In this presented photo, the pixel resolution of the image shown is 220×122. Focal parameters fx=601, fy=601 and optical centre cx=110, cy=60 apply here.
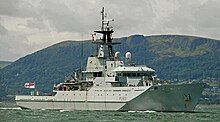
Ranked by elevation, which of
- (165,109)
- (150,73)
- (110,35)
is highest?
(110,35)

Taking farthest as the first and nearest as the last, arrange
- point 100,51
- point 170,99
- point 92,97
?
point 100,51 < point 92,97 < point 170,99

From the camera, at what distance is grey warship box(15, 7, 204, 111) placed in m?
75.6

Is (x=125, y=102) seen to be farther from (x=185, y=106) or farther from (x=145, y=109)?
(x=185, y=106)

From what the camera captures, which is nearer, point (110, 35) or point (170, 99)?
point (170, 99)

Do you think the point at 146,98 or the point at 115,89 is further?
the point at 115,89

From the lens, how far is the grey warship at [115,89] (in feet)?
248

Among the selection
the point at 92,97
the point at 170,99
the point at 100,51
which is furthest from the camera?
the point at 100,51

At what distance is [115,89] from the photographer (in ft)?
255

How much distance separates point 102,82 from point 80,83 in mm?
5359

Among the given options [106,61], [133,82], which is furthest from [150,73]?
[106,61]

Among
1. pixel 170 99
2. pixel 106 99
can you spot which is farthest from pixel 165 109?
pixel 106 99

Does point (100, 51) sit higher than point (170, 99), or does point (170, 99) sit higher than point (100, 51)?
point (100, 51)

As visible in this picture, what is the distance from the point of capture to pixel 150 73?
79.6m

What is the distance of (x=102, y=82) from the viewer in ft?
265
